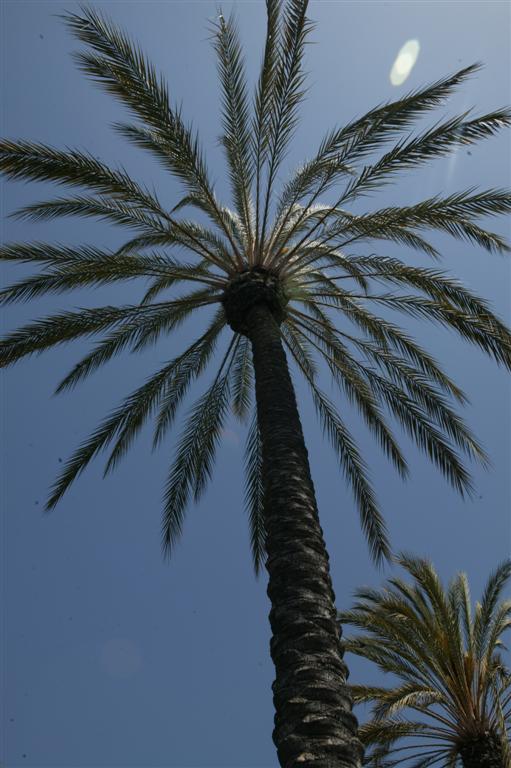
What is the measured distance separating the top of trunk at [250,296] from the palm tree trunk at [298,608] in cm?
141

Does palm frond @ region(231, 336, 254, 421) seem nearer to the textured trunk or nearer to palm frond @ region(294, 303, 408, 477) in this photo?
palm frond @ region(294, 303, 408, 477)

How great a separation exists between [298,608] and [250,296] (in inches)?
190

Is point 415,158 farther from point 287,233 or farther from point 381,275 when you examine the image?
point 287,233

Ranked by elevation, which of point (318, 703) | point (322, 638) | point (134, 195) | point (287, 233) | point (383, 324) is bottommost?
point (318, 703)

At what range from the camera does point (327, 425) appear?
10539mm

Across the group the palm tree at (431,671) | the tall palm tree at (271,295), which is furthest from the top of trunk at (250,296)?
the palm tree at (431,671)

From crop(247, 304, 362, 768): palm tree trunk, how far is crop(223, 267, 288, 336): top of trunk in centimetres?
141

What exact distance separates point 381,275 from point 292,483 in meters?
4.49

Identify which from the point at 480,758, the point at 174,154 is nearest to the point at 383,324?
the point at 174,154

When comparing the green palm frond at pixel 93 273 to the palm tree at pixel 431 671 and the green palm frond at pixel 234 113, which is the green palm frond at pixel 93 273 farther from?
the palm tree at pixel 431 671

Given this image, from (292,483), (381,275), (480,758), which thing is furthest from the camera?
(480,758)

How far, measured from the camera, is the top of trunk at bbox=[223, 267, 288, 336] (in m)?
8.72

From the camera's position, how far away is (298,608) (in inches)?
197

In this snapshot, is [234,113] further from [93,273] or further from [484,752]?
[484,752]
